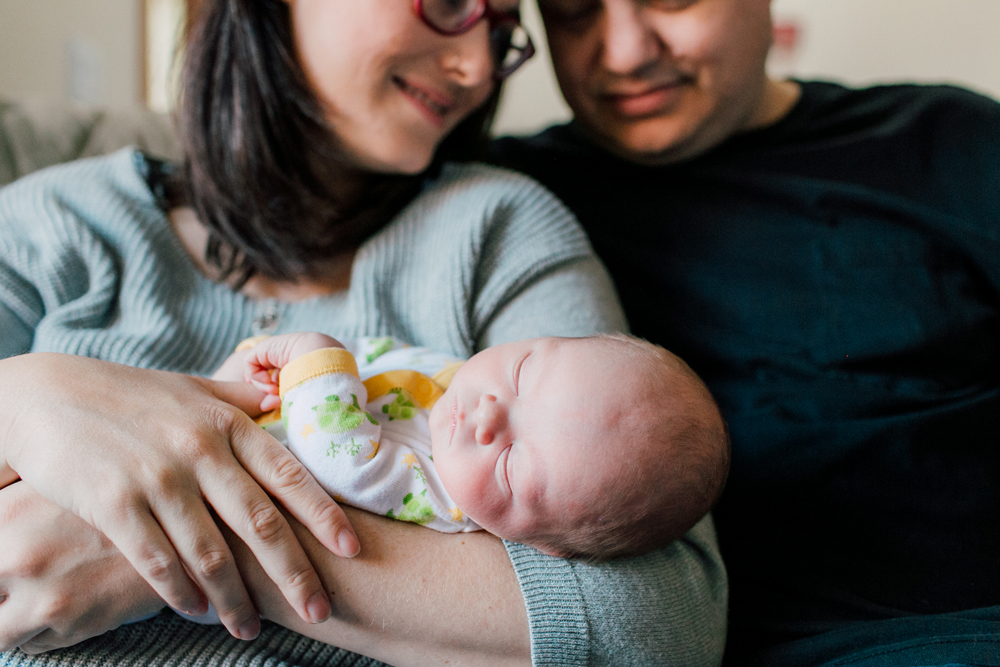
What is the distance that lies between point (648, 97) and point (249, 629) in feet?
3.65

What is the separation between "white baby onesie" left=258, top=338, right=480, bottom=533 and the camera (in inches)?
31.6

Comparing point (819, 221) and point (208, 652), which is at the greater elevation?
point (819, 221)

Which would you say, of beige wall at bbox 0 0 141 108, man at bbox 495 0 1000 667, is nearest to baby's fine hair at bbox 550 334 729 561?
man at bbox 495 0 1000 667

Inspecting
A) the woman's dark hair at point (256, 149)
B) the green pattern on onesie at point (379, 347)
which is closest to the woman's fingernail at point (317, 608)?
the green pattern on onesie at point (379, 347)

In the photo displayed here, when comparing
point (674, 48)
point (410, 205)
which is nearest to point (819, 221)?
point (674, 48)

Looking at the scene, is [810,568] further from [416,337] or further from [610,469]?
[416,337]

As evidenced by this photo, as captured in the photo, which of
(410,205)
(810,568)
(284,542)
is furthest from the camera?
(410,205)

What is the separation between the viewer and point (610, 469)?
771 mm

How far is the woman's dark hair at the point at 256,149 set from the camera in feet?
3.76

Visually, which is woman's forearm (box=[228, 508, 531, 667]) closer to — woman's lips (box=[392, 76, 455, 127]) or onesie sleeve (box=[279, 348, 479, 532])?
onesie sleeve (box=[279, 348, 479, 532])

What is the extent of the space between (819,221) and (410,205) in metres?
0.81

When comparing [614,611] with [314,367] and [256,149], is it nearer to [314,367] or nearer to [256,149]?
[314,367]

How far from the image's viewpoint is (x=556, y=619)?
800 millimetres

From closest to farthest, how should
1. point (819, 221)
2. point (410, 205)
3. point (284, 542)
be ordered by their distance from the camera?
point (284, 542) < point (410, 205) < point (819, 221)
